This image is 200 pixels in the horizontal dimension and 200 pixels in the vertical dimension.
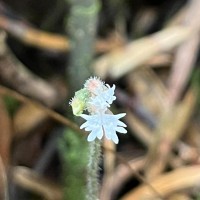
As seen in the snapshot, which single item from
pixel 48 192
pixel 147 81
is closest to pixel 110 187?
pixel 48 192

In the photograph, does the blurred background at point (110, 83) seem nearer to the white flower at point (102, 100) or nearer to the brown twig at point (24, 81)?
the brown twig at point (24, 81)

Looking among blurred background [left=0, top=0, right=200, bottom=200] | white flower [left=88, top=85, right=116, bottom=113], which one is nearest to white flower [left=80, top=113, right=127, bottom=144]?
white flower [left=88, top=85, right=116, bottom=113]

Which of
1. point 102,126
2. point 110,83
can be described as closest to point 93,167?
point 102,126

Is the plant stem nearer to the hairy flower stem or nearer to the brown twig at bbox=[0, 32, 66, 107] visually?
the brown twig at bbox=[0, 32, 66, 107]

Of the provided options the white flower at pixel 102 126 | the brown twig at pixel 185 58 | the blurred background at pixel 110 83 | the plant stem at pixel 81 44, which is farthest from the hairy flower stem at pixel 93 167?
the brown twig at pixel 185 58

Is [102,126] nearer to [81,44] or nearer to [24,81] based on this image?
[81,44]

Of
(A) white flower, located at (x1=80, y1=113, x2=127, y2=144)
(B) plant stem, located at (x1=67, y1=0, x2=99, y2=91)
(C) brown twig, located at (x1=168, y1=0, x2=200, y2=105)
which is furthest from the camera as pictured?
(C) brown twig, located at (x1=168, y1=0, x2=200, y2=105)
